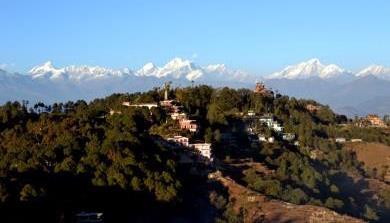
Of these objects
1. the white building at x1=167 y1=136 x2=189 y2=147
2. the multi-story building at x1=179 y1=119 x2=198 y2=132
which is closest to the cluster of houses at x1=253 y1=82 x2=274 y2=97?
the multi-story building at x1=179 y1=119 x2=198 y2=132

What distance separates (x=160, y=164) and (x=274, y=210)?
529 centimetres

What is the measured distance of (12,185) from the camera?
1100 inches

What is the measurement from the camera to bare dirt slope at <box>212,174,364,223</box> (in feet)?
105

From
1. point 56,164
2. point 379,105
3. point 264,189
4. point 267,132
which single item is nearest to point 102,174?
point 56,164

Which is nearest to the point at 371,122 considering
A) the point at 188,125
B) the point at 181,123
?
the point at 188,125

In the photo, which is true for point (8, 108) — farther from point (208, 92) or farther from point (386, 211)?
point (386, 211)

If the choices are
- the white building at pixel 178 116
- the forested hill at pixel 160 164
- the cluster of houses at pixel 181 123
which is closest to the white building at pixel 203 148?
the cluster of houses at pixel 181 123

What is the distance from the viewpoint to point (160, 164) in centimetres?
3472

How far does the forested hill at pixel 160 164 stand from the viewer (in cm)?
3019

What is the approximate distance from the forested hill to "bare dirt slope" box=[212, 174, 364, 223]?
1.21 feet

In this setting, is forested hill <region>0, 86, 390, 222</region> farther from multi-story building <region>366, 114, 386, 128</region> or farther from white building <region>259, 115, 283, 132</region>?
multi-story building <region>366, 114, 386, 128</region>

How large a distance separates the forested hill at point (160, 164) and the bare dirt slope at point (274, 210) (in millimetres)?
368

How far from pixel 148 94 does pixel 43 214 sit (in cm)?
2483

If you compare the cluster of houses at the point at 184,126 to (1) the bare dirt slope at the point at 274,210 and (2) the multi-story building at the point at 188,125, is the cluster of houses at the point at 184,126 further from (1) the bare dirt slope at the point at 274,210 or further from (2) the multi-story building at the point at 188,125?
(1) the bare dirt slope at the point at 274,210
